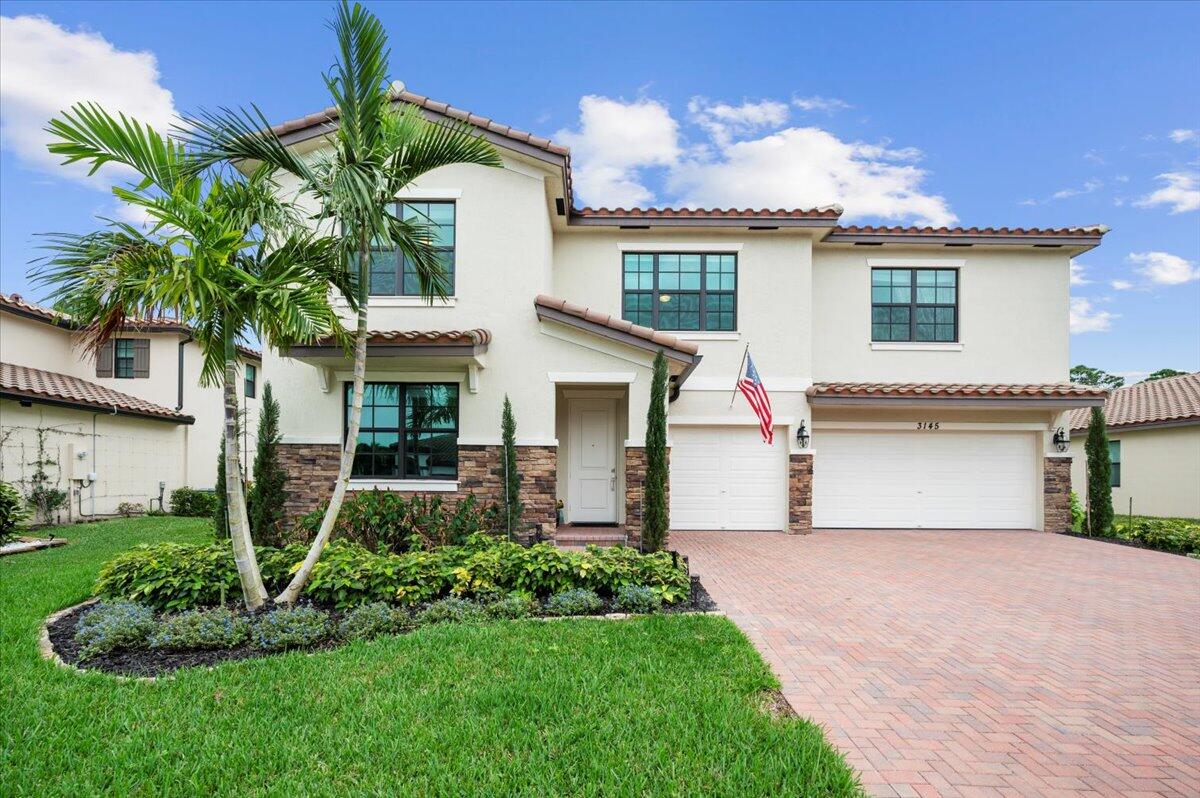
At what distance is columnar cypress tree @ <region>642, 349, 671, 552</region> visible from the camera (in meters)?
9.67

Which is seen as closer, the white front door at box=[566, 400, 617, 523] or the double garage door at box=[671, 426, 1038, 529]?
the white front door at box=[566, 400, 617, 523]

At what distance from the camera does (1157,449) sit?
1777 centimetres

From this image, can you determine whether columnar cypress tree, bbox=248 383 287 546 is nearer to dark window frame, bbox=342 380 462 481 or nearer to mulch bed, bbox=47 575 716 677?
dark window frame, bbox=342 380 462 481

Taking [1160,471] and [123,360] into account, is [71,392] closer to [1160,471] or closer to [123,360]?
[123,360]

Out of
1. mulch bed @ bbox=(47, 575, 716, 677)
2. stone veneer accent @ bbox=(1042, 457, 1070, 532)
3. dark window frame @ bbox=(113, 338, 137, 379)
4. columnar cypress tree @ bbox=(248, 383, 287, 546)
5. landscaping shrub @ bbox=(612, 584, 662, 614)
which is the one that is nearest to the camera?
mulch bed @ bbox=(47, 575, 716, 677)

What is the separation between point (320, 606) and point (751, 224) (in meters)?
10.8

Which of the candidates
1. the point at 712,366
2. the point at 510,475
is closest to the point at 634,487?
the point at 510,475

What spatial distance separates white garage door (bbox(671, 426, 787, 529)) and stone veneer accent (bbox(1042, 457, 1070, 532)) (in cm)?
619

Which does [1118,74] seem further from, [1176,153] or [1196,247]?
[1196,247]

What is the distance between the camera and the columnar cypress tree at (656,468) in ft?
31.7

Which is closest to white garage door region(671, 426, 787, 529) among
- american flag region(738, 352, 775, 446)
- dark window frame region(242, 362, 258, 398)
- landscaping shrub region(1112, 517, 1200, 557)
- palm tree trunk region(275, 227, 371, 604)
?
american flag region(738, 352, 775, 446)

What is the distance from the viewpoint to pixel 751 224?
13023 millimetres

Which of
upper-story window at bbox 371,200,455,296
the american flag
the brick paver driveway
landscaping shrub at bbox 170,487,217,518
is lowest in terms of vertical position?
landscaping shrub at bbox 170,487,217,518

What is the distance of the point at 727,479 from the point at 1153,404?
1554 cm
